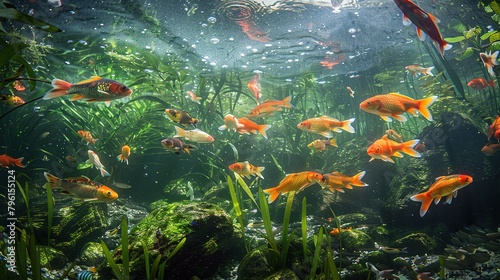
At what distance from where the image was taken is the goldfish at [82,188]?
423 centimetres

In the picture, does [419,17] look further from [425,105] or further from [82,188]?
[82,188]

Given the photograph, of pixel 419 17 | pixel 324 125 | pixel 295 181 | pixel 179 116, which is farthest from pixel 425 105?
pixel 179 116

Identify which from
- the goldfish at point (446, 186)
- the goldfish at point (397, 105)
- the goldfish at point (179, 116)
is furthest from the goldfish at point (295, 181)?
the goldfish at point (179, 116)

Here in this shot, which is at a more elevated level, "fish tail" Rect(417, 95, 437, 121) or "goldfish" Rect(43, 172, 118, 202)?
"fish tail" Rect(417, 95, 437, 121)

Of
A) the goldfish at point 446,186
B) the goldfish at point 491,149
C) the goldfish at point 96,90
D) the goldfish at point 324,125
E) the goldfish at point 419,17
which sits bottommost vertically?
the goldfish at point 491,149

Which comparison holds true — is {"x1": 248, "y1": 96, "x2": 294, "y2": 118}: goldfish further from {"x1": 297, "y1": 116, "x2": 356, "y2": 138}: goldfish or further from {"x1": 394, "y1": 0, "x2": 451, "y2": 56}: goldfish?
{"x1": 394, "y1": 0, "x2": 451, "y2": 56}: goldfish

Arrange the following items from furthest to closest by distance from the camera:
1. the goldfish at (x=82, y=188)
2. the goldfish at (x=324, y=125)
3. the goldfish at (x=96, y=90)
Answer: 1. the goldfish at (x=324, y=125)
2. the goldfish at (x=82, y=188)
3. the goldfish at (x=96, y=90)

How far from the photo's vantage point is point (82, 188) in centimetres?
438

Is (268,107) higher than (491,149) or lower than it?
higher

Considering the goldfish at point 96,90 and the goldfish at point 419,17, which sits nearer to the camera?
the goldfish at point 419,17

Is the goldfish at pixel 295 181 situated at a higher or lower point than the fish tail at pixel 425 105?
lower

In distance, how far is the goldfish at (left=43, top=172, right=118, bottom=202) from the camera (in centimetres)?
423

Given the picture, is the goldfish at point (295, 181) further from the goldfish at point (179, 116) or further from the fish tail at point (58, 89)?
the fish tail at point (58, 89)

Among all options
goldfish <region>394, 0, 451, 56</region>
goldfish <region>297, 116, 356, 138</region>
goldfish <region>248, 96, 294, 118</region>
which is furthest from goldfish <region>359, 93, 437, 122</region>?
goldfish <region>248, 96, 294, 118</region>
